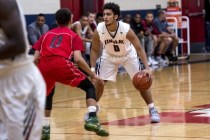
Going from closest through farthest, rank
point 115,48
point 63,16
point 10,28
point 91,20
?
point 10,28 → point 63,16 → point 115,48 → point 91,20

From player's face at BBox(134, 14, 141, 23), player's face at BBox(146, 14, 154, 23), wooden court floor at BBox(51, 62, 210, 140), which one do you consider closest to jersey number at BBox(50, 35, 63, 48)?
wooden court floor at BBox(51, 62, 210, 140)

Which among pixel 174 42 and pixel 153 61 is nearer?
pixel 153 61

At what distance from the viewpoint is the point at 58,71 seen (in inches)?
291

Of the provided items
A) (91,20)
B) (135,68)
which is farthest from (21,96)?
(91,20)

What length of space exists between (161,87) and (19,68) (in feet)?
29.9

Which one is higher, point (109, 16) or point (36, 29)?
point (109, 16)

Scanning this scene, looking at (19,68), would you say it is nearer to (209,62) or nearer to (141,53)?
(141,53)

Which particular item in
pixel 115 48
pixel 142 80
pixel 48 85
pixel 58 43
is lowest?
pixel 142 80

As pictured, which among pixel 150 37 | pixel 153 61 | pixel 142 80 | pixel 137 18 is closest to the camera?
pixel 142 80

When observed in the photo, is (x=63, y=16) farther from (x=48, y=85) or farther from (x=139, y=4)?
(x=139, y=4)

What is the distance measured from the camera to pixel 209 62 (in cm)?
1972

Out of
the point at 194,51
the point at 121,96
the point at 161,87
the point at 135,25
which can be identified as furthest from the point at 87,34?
the point at 194,51

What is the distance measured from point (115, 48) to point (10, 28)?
4.84 metres

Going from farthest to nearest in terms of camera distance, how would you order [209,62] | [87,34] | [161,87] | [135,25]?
[209,62] < [135,25] < [87,34] < [161,87]
